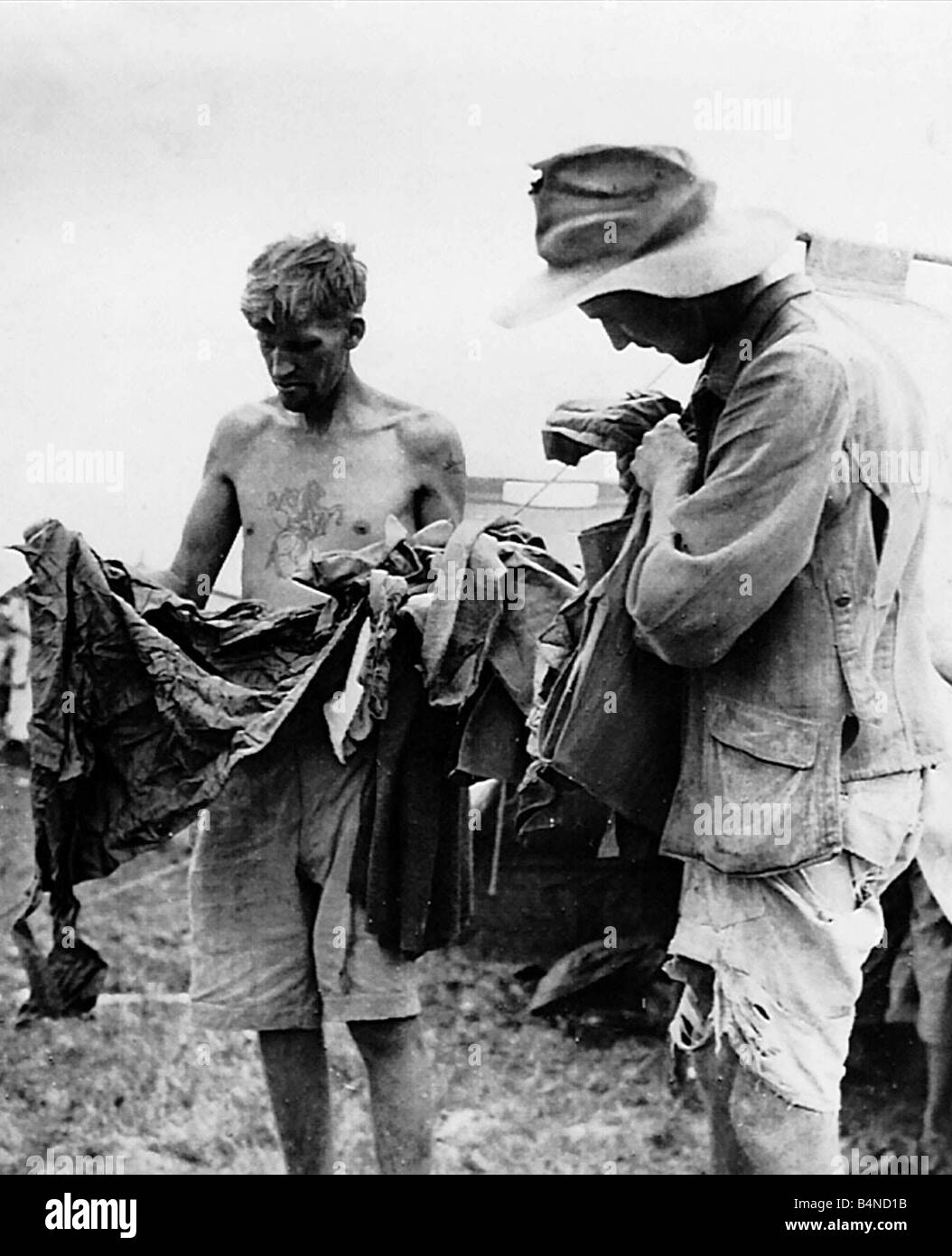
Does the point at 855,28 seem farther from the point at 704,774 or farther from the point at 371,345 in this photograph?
the point at 704,774

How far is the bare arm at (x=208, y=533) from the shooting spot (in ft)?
14.3

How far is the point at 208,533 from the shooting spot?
4.36 metres

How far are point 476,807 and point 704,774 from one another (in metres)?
0.54

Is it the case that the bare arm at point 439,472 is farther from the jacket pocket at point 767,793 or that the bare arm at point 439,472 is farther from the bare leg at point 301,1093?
the bare leg at point 301,1093

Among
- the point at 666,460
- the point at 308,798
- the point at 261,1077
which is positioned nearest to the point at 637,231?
the point at 666,460

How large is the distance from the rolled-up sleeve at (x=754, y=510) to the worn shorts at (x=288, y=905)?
72cm

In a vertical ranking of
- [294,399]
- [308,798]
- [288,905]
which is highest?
[294,399]

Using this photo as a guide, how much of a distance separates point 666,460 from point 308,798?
3.12 feet

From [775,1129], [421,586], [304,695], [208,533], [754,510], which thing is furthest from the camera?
[208,533]

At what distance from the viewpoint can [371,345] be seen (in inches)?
169

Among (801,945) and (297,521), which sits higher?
(297,521)

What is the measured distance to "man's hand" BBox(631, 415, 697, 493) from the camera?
153 inches

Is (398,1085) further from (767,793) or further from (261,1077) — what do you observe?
(767,793)
